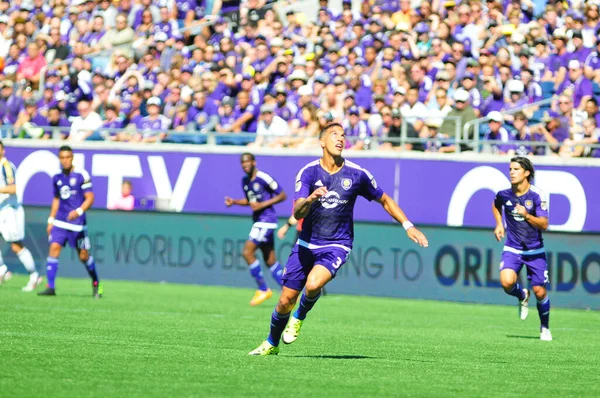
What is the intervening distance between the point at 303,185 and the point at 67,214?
993 centimetres

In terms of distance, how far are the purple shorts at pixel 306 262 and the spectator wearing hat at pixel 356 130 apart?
1208 centimetres

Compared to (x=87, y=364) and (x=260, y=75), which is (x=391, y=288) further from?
(x=87, y=364)

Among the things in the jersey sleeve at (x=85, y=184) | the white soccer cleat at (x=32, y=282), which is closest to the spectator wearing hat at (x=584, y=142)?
the jersey sleeve at (x=85, y=184)

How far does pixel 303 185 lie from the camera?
11.9 m

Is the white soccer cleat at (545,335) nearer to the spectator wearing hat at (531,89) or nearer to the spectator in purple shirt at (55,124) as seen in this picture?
the spectator wearing hat at (531,89)

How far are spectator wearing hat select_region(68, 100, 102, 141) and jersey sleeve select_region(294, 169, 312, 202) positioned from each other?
53.1 feet

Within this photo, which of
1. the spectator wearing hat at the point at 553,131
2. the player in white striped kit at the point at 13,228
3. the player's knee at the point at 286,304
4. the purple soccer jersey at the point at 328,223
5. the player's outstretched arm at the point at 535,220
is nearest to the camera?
the player's knee at the point at 286,304

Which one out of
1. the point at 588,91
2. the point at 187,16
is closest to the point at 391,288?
the point at 588,91

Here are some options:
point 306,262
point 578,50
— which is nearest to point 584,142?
point 578,50

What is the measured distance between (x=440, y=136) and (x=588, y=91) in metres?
2.83

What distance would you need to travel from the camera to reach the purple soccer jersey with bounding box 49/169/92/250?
2092 centimetres

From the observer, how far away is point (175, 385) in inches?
385

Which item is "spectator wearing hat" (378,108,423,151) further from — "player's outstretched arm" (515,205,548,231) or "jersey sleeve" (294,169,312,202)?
"jersey sleeve" (294,169,312,202)

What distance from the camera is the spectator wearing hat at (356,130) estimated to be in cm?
2444
